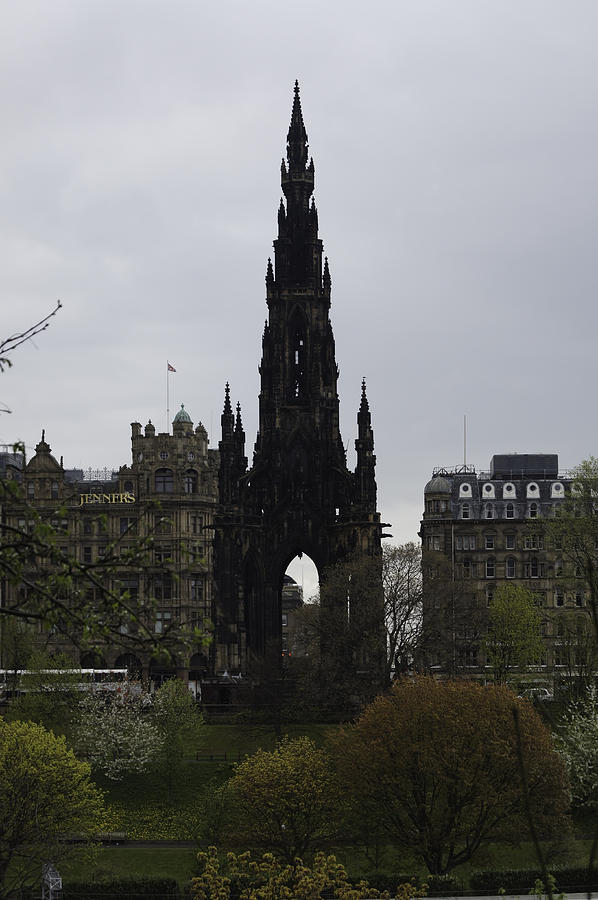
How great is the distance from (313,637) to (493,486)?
56.8 m

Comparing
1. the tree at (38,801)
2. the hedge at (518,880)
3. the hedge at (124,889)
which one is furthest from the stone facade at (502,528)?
the hedge at (124,889)

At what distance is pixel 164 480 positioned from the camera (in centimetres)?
14375

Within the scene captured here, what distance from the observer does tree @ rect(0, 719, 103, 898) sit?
57156mm

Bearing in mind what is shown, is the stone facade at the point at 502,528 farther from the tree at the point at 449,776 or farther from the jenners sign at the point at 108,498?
the tree at the point at 449,776

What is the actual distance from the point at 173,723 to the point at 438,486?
66.7 m

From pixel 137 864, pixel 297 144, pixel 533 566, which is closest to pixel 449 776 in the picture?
pixel 137 864

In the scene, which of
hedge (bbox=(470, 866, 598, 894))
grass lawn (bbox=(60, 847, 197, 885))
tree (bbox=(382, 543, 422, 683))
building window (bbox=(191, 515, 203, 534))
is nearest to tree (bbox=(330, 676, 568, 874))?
hedge (bbox=(470, 866, 598, 894))

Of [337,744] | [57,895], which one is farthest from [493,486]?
[57,895]

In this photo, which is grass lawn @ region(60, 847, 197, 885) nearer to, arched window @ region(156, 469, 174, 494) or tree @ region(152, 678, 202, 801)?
tree @ region(152, 678, 202, 801)

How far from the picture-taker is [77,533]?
14412 cm

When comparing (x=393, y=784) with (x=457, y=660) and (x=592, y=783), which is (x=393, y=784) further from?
(x=457, y=660)

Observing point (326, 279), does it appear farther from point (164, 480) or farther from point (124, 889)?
point (124, 889)

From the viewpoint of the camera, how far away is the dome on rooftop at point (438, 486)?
145m

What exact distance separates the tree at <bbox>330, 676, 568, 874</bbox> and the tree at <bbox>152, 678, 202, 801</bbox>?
22.2 metres
